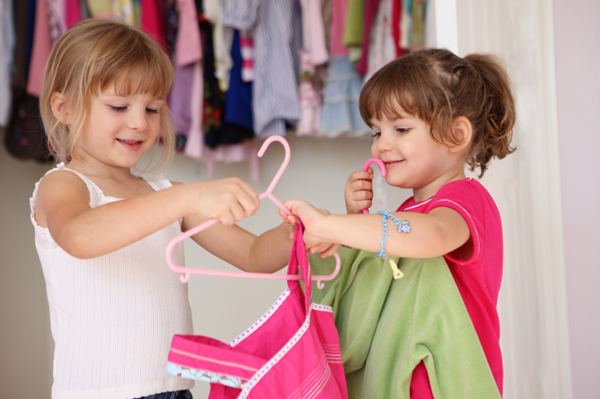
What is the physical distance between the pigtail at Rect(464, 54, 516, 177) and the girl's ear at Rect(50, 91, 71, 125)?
2.46 ft

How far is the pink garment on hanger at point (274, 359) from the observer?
68cm

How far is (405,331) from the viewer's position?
0.84m

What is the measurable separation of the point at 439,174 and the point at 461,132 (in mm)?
83

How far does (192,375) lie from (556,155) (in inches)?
42.1

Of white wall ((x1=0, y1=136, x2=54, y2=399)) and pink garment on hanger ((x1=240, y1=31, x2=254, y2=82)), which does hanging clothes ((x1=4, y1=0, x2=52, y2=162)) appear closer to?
white wall ((x1=0, y1=136, x2=54, y2=399))

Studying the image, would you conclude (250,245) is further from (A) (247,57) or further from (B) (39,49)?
(B) (39,49)

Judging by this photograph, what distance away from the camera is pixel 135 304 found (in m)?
0.91

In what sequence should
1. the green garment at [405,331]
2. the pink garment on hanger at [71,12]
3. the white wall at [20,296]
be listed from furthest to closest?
the white wall at [20,296]
the pink garment on hanger at [71,12]
the green garment at [405,331]

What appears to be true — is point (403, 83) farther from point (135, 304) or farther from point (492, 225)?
point (135, 304)

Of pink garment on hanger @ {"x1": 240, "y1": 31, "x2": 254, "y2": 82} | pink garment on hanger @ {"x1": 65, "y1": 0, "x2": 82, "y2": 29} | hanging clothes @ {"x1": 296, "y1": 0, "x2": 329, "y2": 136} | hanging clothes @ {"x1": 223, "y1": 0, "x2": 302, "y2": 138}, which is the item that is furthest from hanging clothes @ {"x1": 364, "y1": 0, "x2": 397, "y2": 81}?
pink garment on hanger @ {"x1": 65, "y1": 0, "x2": 82, "y2": 29}

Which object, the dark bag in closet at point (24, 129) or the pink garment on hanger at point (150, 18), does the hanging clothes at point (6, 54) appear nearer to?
the dark bag in closet at point (24, 129)

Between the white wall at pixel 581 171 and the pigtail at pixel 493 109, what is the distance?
56cm

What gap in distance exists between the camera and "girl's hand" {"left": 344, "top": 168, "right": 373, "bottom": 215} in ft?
3.23

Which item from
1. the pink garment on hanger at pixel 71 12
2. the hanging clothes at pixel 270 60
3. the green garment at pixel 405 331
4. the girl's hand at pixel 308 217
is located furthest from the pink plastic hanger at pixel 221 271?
the pink garment on hanger at pixel 71 12
